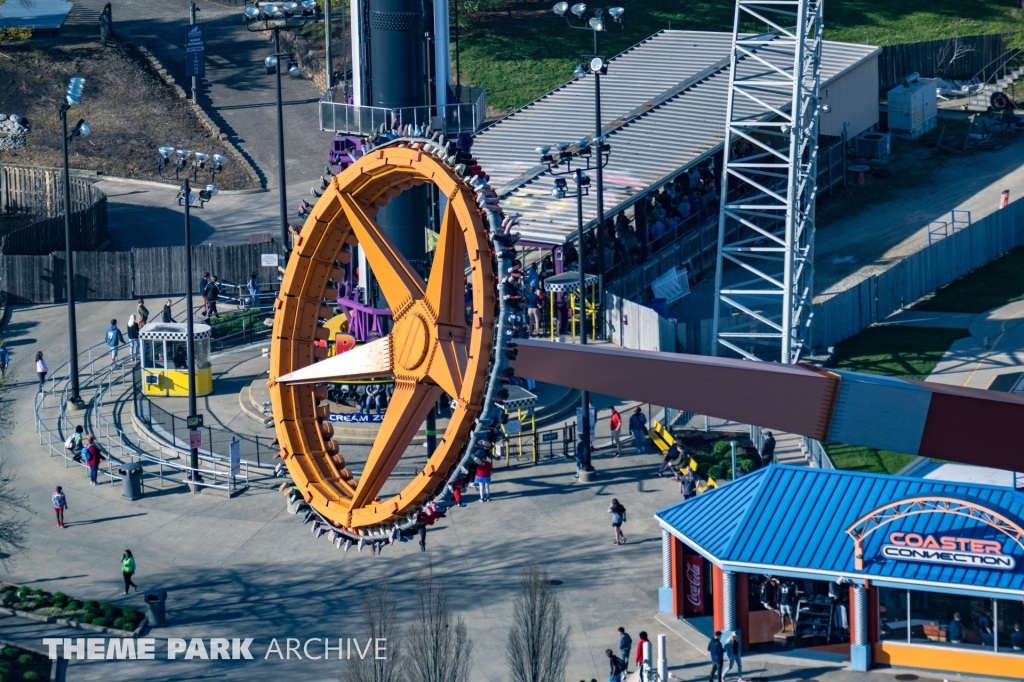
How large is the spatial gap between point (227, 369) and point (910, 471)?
2409cm

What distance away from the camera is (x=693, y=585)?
42.5m

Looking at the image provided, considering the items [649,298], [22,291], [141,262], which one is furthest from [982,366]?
[22,291]

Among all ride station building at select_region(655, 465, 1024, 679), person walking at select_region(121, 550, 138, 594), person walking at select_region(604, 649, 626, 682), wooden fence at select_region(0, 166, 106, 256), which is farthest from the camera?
wooden fence at select_region(0, 166, 106, 256)

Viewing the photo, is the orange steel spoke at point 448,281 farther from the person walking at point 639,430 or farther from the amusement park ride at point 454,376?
the person walking at point 639,430

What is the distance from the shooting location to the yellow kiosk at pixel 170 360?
58.1m

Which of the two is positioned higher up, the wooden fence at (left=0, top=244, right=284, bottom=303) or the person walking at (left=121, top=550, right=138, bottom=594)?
the wooden fence at (left=0, top=244, right=284, bottom=303)

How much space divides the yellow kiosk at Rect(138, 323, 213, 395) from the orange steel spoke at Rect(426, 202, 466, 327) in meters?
39.6

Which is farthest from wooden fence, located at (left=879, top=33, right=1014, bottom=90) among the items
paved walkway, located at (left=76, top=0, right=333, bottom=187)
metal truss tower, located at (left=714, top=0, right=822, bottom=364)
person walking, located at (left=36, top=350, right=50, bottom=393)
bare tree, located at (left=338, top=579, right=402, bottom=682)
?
bare tree, located at (left=338, top=579, right=402, bottom=682)

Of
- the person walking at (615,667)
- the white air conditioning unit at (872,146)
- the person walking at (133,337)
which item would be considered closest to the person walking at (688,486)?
the person walking at (615,667)

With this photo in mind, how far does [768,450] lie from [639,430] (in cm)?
453

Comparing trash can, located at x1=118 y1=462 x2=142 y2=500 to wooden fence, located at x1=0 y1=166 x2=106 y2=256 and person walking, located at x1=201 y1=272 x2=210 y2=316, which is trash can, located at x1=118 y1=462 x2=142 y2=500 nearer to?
person walking, located at x1=201 y1=272 x2=210 y2=316

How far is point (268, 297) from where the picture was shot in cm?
6731

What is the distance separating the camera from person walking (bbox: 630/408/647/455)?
175 ft

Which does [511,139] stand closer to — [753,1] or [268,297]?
[268,297]
